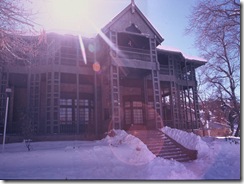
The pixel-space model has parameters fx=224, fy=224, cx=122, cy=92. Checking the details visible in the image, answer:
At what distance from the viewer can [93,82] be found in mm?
16594

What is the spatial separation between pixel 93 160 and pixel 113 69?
7.10m

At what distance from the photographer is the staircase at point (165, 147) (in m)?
9.73

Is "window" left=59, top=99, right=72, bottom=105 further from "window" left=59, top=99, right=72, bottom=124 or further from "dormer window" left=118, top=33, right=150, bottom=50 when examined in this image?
"dormer window" left=118, top=33, right=150, bottom=50

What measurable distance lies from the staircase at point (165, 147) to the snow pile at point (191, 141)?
276 mm

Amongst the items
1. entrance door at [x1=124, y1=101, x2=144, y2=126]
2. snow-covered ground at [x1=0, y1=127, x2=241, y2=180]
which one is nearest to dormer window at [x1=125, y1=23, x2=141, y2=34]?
entrance door at [x1=124, y1=101, x2=144, y2=126]

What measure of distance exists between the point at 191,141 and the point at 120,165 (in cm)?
440

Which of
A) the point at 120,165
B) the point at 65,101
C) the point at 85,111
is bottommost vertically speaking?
the point at 120,165

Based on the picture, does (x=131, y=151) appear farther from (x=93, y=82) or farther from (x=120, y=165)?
(x=93, y=82)

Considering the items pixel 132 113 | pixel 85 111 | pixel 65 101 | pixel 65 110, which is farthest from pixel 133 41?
pixel 65 110

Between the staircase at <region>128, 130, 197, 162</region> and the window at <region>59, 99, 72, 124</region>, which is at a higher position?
the window at <region>59, 99, 72, 124</region>

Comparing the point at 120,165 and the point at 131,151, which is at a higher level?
the point at 131,151

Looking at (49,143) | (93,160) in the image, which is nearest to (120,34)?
(49,143)

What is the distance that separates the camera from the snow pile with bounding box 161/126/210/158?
9.99 meters

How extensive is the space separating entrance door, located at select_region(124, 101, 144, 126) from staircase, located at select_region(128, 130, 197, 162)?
15.9 feet
